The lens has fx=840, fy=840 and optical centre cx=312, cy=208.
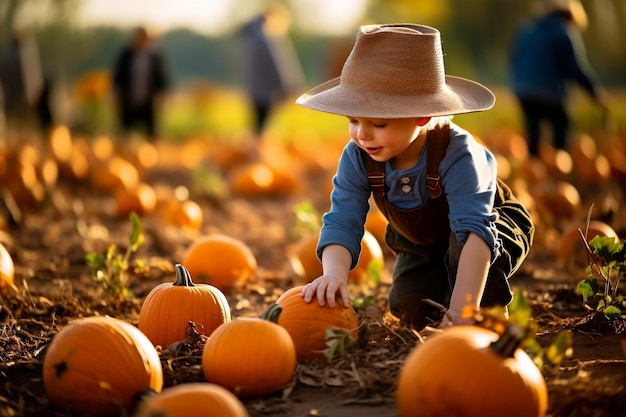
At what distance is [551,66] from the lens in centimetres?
982

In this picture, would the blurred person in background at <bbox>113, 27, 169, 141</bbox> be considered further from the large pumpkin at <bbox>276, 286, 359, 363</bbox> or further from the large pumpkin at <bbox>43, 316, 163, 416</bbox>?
the large pumpkin at <bbox>43, 316, 163, 416</bbox>

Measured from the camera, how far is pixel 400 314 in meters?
3.86

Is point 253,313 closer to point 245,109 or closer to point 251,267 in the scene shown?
point 251,267

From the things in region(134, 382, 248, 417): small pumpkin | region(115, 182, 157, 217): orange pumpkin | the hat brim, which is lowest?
region(115, 182, 157, 217): orange pumpkin

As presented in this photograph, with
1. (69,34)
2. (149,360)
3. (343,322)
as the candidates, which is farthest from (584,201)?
(69,34)

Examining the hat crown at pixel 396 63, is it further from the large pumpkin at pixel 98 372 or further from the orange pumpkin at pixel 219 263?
the orange pumpkin at pixel 219 263

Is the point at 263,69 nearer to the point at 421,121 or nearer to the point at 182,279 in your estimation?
the point at 182,279

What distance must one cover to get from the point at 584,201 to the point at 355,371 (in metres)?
5.74

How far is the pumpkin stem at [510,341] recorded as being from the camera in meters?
2.42

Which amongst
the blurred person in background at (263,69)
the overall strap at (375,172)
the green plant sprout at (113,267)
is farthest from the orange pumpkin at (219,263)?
the blurred person in background at (263,69)

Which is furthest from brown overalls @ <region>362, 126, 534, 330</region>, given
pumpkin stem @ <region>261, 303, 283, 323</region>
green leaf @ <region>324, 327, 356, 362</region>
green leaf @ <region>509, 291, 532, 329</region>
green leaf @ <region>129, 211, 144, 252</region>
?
green leaf @ <region>129, 211, 144, 252</region>

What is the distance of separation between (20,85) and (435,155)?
11.0m

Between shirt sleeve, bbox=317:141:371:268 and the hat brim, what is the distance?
264 mm

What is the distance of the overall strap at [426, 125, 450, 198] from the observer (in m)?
3.31
